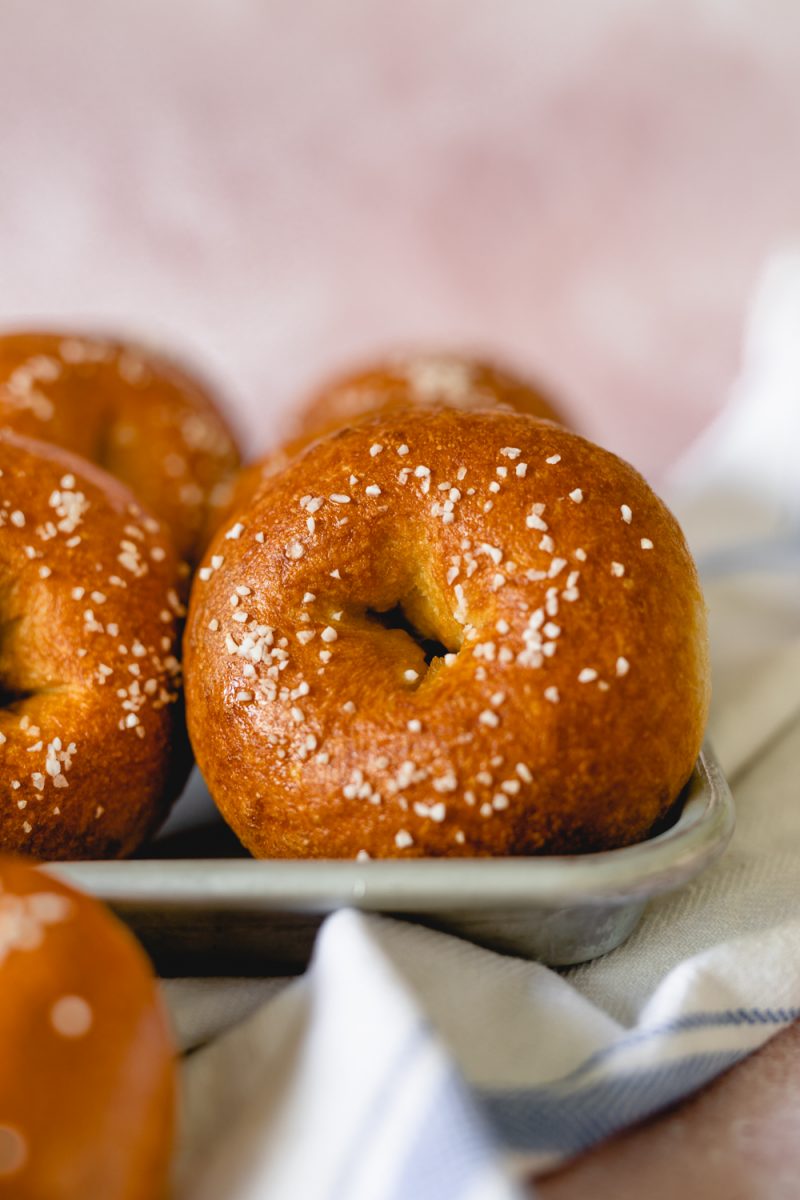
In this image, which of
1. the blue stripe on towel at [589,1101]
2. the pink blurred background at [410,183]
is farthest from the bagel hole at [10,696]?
the pink blurred background at [410,183]

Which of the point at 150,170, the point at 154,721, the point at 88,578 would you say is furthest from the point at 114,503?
the point at 150,170

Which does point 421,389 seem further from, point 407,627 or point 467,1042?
point 467,1042

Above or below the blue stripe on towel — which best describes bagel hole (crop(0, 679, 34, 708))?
below

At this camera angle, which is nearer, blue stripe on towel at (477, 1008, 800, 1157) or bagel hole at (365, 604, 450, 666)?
blue stripe on towel at (477, 1008, 800, 1157)

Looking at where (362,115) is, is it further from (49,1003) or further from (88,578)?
(49,1003)

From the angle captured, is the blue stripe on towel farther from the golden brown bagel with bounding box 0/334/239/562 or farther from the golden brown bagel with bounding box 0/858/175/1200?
the golden brown bagel with bounding box 0/334/239/562

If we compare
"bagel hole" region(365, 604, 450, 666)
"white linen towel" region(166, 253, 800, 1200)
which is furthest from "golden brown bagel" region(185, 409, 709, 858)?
"white linen towel" region(166, 253, 800, 1200)

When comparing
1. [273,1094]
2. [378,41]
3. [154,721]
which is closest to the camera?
[273,1094]
